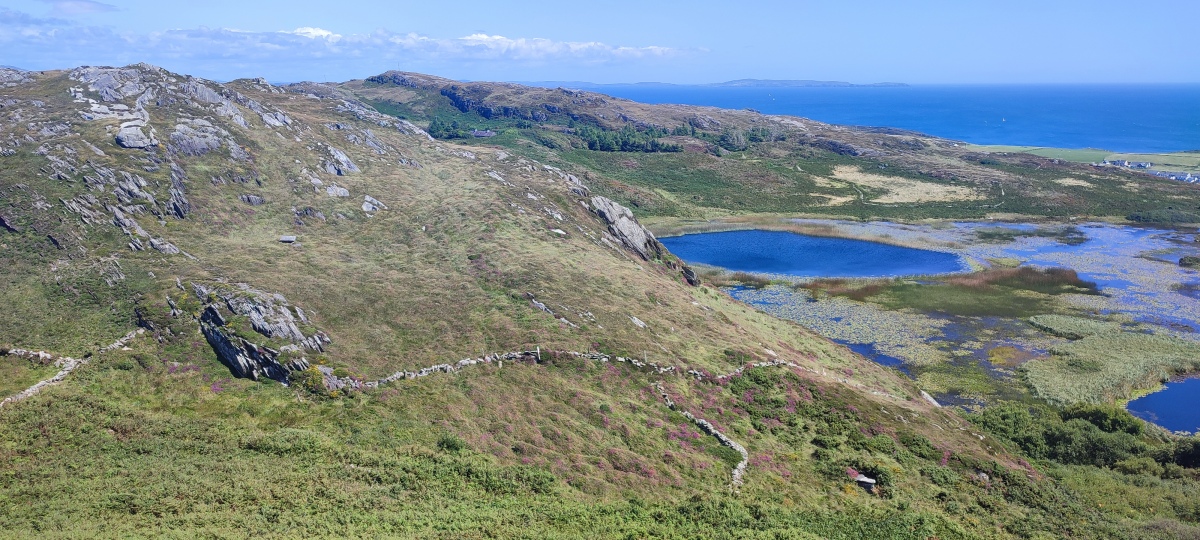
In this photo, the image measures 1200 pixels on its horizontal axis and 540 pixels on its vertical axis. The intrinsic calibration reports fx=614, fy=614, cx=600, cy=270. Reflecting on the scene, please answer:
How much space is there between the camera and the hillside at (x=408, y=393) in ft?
107

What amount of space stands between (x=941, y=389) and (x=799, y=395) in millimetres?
19934

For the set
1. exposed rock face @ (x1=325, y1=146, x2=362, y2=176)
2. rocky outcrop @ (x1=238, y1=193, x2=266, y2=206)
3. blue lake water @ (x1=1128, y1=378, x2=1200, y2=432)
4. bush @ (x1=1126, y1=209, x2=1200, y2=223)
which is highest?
exposed rock face @ (x1=325, y1=146, x2=362, y2=176)

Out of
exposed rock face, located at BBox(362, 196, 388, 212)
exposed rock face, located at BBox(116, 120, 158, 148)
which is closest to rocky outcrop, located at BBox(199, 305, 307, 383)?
exposed rock face, located at BBox(362, 196, 388, 212)

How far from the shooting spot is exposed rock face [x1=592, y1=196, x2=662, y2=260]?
9156cm

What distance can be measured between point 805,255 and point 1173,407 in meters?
60.5

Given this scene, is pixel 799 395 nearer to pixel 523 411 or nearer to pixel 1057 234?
pixel 523 411

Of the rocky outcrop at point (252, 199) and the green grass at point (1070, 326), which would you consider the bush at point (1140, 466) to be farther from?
the rocky outcrop at point (252, 199)

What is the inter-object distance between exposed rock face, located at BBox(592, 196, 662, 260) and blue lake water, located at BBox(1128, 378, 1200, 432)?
56340 mm

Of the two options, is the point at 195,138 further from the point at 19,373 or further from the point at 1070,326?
the point at 1070,326

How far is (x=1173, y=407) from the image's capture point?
5862 cm

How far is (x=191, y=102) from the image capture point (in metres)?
96.4

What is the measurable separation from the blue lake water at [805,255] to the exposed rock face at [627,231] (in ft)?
61.2

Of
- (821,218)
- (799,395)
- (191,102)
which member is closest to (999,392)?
(799,395)

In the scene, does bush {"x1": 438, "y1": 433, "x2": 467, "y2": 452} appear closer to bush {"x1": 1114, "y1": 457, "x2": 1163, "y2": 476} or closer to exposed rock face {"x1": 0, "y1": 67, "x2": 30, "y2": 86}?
bush {"x1": 1114, "y1": 457, "x2": 1163, "y2": 476}
